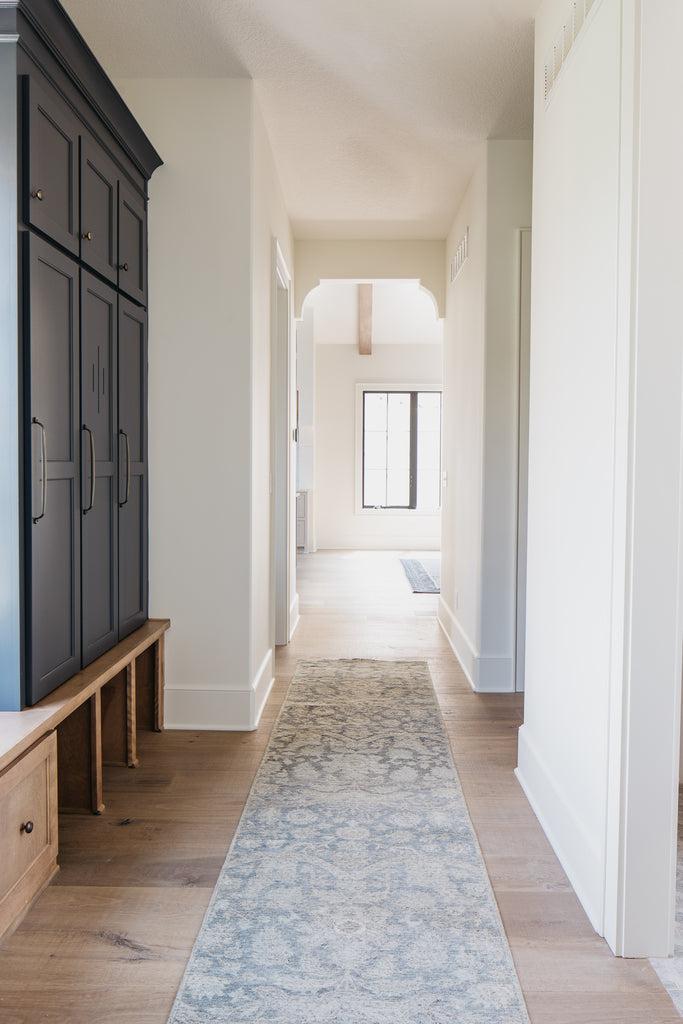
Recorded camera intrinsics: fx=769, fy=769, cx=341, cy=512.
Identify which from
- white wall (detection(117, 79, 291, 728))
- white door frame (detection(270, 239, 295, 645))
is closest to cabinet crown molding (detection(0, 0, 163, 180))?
white wall (detection(117, 79, 291, 728))

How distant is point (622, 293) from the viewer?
181 centimetres

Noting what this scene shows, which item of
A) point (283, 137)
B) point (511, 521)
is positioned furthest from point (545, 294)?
point (283, 137)

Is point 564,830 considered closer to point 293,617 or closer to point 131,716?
point 131,716

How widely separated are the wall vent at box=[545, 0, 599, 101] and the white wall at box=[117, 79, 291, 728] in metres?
1.28

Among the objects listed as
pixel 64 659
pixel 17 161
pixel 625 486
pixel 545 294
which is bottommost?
pixel 64 659

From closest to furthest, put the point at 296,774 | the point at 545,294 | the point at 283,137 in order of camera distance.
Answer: the point at 545,294, the point at 296,774, the point at 283,137

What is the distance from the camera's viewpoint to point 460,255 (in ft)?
15.6

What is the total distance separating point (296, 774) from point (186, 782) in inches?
15.7

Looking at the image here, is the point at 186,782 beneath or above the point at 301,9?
beneath

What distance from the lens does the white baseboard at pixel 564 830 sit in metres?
1.93

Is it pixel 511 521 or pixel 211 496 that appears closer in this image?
pixel 211 496

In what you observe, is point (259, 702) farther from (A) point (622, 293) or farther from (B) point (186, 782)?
(A) point (622, 293)

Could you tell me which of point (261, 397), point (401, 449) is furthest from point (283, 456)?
point (401, 449)

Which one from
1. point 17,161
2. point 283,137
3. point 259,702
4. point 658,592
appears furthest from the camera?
point 283,137
